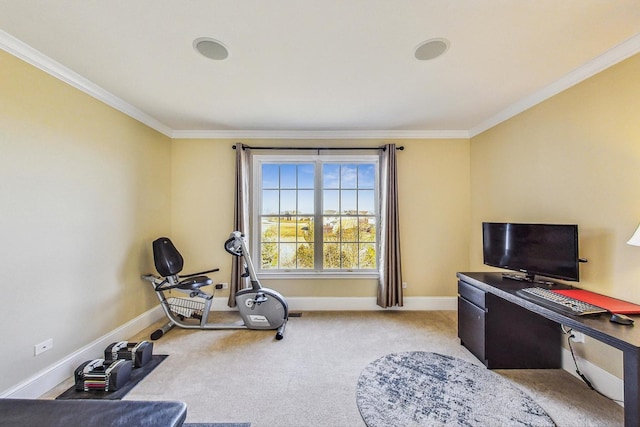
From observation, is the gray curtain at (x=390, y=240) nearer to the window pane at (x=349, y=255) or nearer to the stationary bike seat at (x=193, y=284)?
the window pane at (x=349, y=255)

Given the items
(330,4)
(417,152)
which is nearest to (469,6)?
(330,4)

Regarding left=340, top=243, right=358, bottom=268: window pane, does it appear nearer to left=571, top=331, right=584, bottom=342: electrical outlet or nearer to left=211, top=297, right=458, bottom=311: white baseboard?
left=211, top=297, right=458, bottom=311: white baseboard

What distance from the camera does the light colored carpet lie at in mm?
1777

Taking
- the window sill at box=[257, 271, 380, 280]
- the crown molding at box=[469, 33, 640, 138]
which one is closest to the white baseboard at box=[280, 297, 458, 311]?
the window sill at box=[257, 271, 380, 280]

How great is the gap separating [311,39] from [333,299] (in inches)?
124

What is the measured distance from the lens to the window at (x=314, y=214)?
3775 millimetres

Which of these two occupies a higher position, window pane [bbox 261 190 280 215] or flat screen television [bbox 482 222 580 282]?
window pane [bbox 261 190 280 215]

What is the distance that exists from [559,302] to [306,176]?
3.01m

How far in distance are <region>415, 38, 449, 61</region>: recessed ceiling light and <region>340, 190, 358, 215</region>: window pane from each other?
2075 mm

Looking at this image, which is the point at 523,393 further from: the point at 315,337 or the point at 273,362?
the point at 273,362

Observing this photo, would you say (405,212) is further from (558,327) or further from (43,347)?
(43,347)

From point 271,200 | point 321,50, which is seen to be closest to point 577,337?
point 321,50

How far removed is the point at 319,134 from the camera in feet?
12.1

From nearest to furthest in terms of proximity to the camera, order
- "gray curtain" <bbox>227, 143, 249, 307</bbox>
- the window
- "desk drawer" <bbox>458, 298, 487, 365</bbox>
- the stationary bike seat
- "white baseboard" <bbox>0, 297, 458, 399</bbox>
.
Answer: "white baseboard" <bbox>0, 297, 458, 399</bbox> < "desk drawer" <bbox>458, 298, 487, 365</bbox> < the stationary bike seat < "gray curtain" <bbox>227, 143, 249, 307</bbox> < the window
